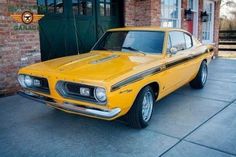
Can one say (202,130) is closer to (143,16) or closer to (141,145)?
(141,145)

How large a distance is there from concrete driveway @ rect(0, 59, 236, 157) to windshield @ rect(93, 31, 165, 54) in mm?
1182

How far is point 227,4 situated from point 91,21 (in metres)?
22.7

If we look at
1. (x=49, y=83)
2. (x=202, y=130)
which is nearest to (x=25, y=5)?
(x=49, y=83)

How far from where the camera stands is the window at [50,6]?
22.1 feet

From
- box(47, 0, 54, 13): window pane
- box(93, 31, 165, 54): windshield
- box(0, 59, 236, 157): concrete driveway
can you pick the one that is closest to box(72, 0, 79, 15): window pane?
box(47, 0, 54, 13): window pane

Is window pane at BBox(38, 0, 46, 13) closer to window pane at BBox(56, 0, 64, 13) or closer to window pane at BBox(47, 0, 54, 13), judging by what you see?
window pane at BBox(47, 0, 54, 13)

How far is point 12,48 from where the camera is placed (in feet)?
19.7

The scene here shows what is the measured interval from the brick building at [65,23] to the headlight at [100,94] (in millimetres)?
3194

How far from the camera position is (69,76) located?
3742 millimetres

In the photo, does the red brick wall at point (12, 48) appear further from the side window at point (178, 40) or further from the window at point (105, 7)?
the side window at point (178, 40)

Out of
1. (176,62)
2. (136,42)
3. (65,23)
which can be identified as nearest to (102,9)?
(65,23)

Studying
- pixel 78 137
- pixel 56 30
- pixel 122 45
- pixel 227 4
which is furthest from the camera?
pixel 227 4

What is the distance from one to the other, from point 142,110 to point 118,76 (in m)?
0.82

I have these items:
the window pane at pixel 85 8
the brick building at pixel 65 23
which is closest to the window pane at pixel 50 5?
the brick building at pixel 65 23
